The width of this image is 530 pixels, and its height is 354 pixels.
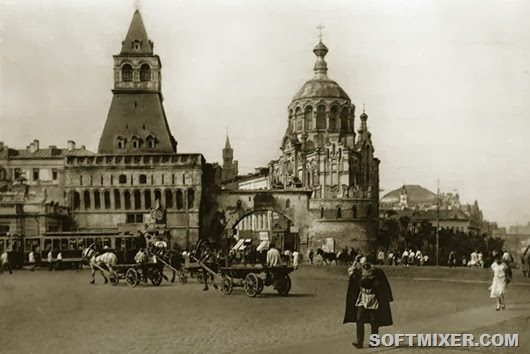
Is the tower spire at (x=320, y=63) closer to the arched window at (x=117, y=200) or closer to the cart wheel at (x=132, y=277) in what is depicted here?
the arched window at (x=117, y=200)

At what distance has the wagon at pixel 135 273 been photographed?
26156 mm

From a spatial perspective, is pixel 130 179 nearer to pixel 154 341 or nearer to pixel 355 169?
pixel 355 169

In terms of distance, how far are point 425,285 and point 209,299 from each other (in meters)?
9.63

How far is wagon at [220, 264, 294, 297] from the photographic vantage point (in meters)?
21.7

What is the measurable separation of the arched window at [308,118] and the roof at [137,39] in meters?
24.4

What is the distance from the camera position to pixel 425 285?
27531 millimetres

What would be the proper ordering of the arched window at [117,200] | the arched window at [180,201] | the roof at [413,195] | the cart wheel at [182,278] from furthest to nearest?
1. the roof at [413,195]
2. the arched window at [180,201]
3. the arched window at [117,200]
4. the cart wheel at [182,278]

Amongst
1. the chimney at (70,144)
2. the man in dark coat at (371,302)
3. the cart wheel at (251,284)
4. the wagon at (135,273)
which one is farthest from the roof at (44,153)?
the man in dark coat at (371,302)

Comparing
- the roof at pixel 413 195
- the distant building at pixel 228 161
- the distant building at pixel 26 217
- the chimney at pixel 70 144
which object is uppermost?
the distant building at pixel 228 161

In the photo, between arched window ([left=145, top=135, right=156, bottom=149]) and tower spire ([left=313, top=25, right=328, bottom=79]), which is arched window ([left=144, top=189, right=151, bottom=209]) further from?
tower spire ([left=313, top=25, right=328, bottom=79])

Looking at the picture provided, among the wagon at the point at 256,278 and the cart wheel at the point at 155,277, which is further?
the cart wheel at the point at 155,277

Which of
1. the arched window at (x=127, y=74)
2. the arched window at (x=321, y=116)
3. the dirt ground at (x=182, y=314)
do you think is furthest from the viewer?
the arched window at (x=321, y=116)

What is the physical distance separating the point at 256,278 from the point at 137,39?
1761 inches

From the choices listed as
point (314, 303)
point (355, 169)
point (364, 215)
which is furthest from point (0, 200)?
point (314, 303)
